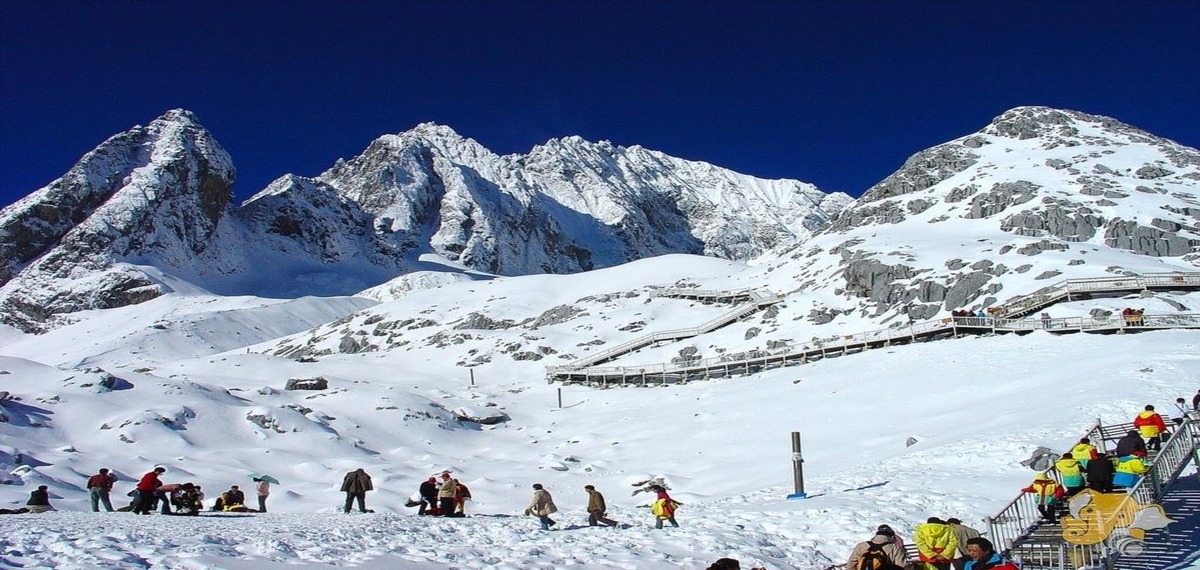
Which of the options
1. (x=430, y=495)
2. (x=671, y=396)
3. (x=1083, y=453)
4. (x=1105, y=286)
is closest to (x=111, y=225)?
(x=671, y=396)

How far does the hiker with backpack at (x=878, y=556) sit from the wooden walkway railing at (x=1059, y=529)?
2561 millimetres

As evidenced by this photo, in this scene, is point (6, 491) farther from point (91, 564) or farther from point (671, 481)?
point (671, 481)

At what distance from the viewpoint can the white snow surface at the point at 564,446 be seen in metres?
13.3

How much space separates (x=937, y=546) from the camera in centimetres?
1104

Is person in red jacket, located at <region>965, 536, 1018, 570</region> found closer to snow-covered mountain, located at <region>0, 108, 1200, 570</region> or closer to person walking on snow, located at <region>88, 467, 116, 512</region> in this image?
snow-covered mountain, located at <region>0, 108, 1200, 570</region>

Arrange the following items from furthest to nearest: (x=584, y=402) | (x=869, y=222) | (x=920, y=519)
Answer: (x=869, y=222), (x=584, y=402), (x=920, y=519)

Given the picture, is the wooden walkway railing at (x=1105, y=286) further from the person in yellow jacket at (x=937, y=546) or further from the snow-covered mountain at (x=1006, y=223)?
the person in yellow jacket at (x=937, y=546)

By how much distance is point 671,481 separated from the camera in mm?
28625

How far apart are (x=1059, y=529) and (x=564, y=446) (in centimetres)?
2875

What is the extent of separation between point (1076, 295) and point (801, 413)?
Answer: 2331 centimetres

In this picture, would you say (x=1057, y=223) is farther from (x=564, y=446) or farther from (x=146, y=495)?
(x=146, y=495)

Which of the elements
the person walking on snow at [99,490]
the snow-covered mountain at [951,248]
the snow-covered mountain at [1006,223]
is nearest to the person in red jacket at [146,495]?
the person walking on snow at [99,490]

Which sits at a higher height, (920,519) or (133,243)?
(133,243)

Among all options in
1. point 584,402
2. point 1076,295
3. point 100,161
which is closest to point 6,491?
point 584,402
